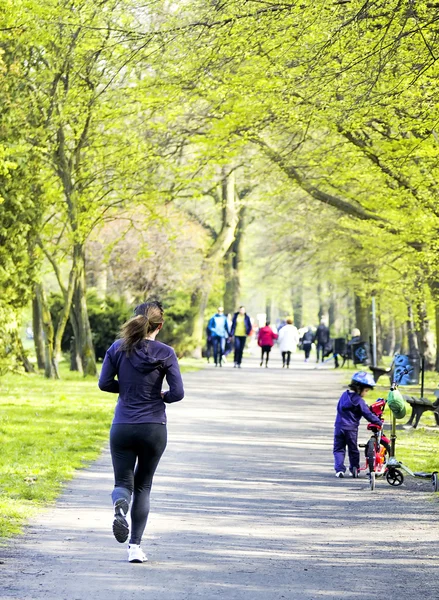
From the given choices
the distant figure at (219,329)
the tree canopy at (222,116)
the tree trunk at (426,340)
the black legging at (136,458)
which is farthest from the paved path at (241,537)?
the distant figure at (219,329)

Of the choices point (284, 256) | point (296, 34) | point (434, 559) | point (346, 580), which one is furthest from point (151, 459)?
point (284, 256)

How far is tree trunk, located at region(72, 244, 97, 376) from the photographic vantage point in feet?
91.4

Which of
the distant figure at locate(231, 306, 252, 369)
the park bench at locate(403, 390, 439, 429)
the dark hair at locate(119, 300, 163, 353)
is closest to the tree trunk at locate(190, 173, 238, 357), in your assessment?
the distant figure at locate(231, 306, 252, 369)

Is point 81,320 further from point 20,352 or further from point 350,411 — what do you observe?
point 350,411

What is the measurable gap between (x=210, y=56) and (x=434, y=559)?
25.8 ft

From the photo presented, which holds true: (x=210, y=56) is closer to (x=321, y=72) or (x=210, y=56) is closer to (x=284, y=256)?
(x=321, y=72)

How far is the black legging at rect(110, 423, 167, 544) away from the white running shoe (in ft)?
0.14

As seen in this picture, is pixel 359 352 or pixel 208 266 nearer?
pixel 359 352

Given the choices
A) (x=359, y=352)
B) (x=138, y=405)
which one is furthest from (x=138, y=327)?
(x=359, y=352)

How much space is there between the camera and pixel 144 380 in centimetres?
767

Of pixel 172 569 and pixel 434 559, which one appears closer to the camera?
pixel 172 569

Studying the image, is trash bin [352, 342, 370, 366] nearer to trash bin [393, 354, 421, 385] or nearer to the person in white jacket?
the person in white jacket

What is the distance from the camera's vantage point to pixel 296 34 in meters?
13.6

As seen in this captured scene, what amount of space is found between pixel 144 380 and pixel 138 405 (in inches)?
6.7
